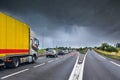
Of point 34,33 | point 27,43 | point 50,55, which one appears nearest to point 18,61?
point 27,43

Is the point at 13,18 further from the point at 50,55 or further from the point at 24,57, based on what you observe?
the point at 50,55

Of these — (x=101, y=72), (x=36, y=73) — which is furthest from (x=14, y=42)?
(x=101, y=72)

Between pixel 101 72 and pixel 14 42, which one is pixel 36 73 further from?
pixel 14 42

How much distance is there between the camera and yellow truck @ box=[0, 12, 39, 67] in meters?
16.2

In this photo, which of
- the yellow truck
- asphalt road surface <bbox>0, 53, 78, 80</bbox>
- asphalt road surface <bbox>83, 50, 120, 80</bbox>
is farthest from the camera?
the yellow truck

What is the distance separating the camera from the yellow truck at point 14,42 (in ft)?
53.3

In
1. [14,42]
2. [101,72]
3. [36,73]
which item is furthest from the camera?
[14,42]

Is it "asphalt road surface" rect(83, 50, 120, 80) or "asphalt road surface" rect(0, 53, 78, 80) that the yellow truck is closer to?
"asphalt road surface" rect(0, 53, 78, 80)

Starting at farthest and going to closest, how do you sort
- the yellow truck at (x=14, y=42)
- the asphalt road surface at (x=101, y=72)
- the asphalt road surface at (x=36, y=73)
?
1. the yellow truck at (x=14, y=42)
2. the asphalt road surface at (x=101, y=72)
3. the asphalt road surface at (x=36, y=73)

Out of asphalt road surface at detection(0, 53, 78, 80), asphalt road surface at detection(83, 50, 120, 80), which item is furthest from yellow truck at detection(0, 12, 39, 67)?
asphalt road surface at detection(83, 50, 120, 80)

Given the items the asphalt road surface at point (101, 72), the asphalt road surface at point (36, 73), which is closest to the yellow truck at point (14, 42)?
the asphalt road surface at point (36, 73)

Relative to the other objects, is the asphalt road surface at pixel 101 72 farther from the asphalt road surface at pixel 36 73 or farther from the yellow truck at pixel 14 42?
the yellow truck at pixel 14 42

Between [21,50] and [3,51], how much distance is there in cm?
408

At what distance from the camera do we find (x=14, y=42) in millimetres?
18219
